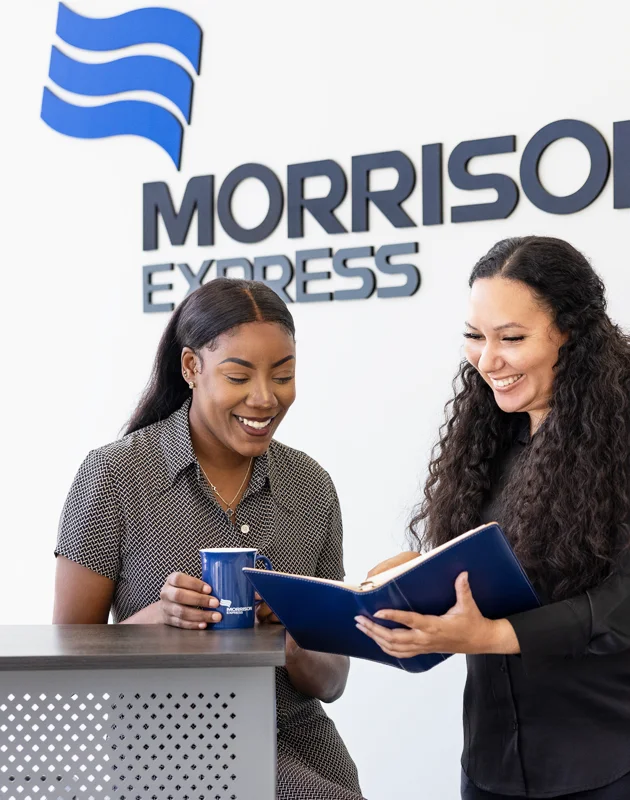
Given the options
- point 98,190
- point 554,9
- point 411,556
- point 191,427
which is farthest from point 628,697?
point 98,190

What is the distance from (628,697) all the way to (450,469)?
0.53 m

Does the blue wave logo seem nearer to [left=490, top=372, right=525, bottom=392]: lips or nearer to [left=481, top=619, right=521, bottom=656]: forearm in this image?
[left=490, top=372, right=525, bottom=392]: lips

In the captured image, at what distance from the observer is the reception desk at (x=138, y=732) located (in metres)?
1.49

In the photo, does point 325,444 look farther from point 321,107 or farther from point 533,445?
point 533,445

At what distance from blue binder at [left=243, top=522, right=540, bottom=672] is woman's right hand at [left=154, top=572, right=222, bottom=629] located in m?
0.13

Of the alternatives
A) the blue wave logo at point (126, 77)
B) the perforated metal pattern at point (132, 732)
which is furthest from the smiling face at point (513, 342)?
the blue wave logo at point (126, 77)

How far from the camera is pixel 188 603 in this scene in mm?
1686

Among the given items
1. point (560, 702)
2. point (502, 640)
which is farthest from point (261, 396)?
point (560, 702)

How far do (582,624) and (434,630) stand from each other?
0.28 metres

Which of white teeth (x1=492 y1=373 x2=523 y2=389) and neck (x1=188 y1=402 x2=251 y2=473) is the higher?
white teeth (x1=492 y1=373 x2=523 y2=389)

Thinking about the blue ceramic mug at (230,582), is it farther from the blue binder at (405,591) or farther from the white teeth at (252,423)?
the white teeth at (252,423)

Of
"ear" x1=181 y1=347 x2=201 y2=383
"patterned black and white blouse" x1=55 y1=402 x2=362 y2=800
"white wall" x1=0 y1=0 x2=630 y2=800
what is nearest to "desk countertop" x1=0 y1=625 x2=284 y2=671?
"patterned black and white blouse" x1=55 y1=402 x2=362 y2=800

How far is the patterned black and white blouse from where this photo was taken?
1.94 meters

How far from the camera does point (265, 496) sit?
208 cm
